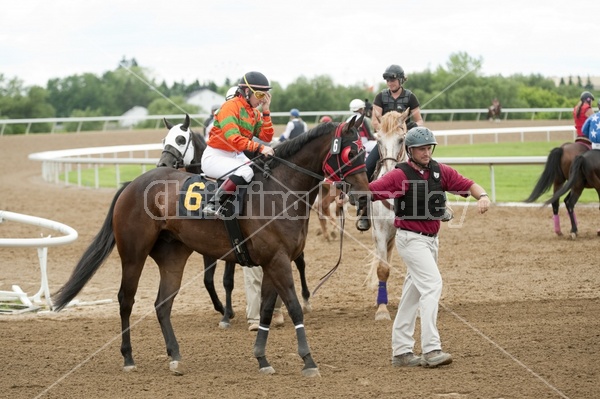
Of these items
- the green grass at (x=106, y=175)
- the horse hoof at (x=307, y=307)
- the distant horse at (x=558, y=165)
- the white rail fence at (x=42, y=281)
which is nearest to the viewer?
the white rail fence at (x=42, y=281)

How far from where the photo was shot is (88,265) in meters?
7.77

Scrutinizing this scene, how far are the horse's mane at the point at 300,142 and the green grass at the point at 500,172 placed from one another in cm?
1247

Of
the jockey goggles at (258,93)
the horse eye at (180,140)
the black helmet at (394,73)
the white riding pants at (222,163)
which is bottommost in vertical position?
the white riding pants at (222,163)

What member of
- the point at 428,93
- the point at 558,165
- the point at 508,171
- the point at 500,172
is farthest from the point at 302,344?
the point at 428,93

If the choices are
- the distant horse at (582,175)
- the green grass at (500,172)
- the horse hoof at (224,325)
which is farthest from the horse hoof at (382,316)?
the green grass at (500,172)

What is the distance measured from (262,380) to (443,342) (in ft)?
6.29

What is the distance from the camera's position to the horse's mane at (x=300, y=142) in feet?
22.8

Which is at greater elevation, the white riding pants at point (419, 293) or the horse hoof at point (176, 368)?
the white riding pants at point (419, 293)

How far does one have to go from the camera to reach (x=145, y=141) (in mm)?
34750

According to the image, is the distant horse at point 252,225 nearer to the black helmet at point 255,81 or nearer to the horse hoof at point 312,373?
the horse hoof at point 312,373

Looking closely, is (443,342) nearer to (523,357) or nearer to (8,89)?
(523,357)

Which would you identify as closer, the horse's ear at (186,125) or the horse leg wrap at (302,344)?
the horse leg wrap at (302,344)

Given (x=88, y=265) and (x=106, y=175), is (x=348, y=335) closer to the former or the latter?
(x=88, y=265)

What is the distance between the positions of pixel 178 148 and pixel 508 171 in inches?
743
